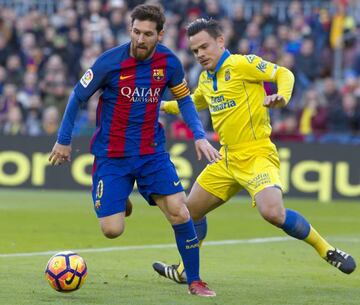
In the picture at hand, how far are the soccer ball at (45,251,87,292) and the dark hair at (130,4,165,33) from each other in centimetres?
195

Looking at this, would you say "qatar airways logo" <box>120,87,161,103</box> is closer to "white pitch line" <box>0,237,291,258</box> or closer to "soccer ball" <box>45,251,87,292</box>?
"soccer ball" <box>45,251,87,292</box>

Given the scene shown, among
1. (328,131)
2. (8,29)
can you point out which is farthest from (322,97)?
(8,29)

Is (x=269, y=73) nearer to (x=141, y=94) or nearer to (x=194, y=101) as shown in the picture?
(x=194, y=101)

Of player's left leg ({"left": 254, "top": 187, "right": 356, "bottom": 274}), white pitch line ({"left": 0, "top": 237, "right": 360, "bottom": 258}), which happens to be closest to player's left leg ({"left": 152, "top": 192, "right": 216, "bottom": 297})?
player's left leg ({"left": 254, "top": 187, "right": 356, "bottom": 274})

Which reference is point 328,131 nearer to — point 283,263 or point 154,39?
point 283,263

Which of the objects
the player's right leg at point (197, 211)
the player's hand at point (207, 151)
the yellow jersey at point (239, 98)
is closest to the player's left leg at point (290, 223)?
the player's right leg at point (197, 211)

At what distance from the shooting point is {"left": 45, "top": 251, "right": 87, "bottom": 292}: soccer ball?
8398 millimetres

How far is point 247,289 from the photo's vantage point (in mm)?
9047

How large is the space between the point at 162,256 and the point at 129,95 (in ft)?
9.72

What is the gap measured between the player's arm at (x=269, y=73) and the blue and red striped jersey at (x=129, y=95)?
824 millimetres

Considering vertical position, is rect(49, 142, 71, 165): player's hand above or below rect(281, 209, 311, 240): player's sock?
above

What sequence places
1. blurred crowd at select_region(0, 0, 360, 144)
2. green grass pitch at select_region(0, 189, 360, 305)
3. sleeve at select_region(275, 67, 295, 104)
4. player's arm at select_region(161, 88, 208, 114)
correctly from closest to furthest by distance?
1. green grass pitch at select_region(0, 189, 360, 305)
2. sleeve at select_region(275, 67, 295, 104)
3. player's arm at select_region(161, 88, 208, 114)
4. blurred crowd at select_region(0, 0, 360, 144)

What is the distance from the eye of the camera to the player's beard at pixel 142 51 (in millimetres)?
8711

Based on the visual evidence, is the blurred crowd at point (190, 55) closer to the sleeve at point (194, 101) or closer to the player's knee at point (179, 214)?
the sleeve at point (194, 101)
